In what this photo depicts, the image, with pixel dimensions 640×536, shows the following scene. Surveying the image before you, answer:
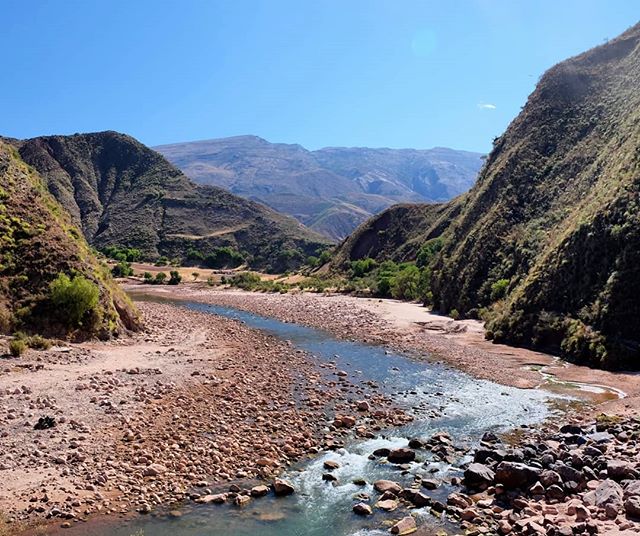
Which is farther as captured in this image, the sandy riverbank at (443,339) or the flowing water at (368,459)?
the sandy riverbank at (443,339)

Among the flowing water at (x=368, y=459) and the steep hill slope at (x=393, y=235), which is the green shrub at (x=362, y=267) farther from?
the flowing water at (x=368, y=459)

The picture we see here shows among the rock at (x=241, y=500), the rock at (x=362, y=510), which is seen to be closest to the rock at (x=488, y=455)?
the rock at (x=362, y=510)

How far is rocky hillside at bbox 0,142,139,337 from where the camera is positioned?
2659cm

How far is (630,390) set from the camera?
76.3ft

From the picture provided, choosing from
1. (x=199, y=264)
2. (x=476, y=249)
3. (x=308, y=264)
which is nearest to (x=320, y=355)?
(x=476, y=249)

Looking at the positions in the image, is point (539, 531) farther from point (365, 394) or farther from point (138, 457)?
point (365, 394)

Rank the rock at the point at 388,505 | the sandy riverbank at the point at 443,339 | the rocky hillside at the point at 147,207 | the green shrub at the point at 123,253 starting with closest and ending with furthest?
1. the rock at the point at 388,505
2. the sandy riverbank at the point at 443,339
3. the green shrub at the point at 123,253
4. the rocky hillside at the point at 147,207

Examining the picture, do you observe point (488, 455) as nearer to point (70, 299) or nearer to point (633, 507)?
point (633, 507)

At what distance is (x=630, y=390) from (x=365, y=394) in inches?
449

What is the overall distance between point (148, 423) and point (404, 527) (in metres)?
8.68

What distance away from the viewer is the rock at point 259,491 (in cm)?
1297

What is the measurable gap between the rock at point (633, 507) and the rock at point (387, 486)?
4.92m

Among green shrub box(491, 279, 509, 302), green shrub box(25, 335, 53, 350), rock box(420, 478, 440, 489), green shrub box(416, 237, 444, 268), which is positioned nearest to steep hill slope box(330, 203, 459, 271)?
green shrub box(416, 237, 444, 268)

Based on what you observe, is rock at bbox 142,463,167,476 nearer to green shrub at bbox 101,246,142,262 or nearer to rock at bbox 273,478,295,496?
rock at bbox 273,478,295,496
